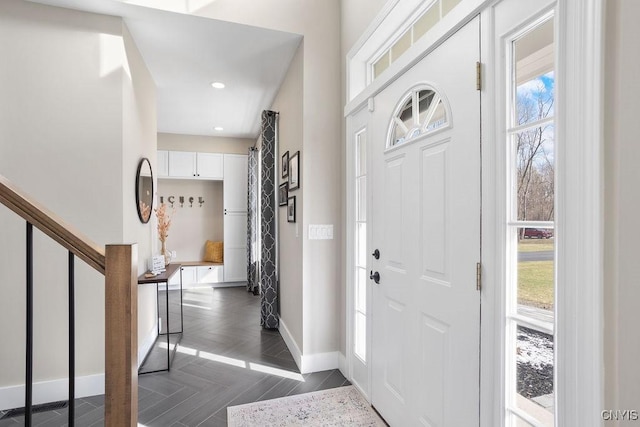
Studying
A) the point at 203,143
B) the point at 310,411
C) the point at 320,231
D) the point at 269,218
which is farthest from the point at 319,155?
the point at 203,143

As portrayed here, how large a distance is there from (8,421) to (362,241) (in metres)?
2.70

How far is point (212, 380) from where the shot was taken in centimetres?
267

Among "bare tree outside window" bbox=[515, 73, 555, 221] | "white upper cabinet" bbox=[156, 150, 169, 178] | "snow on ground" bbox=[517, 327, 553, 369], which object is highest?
"white upper cabinet" bbox=[156, 150, 169, 178]

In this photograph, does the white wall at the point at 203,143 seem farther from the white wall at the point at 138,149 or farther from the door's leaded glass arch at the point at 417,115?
the door's leaded glass arch at the point at 417,115

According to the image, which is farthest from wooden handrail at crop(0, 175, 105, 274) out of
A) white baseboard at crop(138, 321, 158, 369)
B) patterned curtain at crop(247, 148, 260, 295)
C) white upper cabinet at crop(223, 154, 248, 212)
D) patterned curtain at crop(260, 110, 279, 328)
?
white upper cabinet at crop(223, 154, 248, 212)

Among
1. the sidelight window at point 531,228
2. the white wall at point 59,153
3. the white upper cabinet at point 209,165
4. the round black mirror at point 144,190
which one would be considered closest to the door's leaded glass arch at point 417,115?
the sidelight window at point 531,228

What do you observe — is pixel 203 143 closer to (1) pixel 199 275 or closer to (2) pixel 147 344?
(1) pixel 199 275

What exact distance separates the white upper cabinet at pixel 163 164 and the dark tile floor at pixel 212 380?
2987mm

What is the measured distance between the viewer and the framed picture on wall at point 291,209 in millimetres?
3166

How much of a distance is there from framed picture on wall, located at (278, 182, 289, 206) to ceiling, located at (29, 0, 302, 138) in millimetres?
1228

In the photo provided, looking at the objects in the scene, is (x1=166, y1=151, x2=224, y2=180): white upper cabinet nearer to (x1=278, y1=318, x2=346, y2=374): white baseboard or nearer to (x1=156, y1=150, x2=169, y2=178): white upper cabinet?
(x1=156, y1=150, x2=169, y2=178): white upper cabinet

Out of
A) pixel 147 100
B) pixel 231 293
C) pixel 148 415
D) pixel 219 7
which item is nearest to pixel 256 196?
pixel 231 293

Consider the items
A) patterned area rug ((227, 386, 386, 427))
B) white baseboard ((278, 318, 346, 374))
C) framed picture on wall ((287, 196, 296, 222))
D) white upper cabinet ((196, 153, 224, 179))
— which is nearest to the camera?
patterned area rug ((227, 386, 386, 427))
